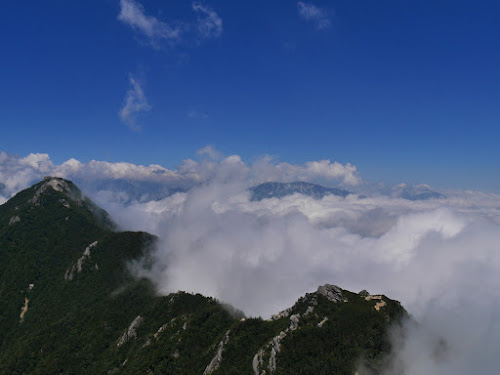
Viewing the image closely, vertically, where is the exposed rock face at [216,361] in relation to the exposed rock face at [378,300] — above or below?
below

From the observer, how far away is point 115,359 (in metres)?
197

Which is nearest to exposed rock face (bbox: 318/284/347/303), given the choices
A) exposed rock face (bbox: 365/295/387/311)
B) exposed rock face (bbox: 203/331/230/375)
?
exposed rock face (bbox: 365/295/387/311)

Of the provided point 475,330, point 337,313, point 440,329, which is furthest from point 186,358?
point 475,330

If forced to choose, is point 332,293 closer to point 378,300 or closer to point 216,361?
point 378,300

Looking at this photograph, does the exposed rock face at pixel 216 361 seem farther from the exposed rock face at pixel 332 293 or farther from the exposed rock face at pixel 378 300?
the exposed rock face at pixel 378 300

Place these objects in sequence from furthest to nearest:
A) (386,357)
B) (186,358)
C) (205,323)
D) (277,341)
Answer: (205,323), (186,358), (277,341), (386,357)

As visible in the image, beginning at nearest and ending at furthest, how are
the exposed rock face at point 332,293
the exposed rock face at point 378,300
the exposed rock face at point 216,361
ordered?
the exposed rock face at point 216,361 → the exposed rock face at point 378,300 → the exposed rock face at point 332,293

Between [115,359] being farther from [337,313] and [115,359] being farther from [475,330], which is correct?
[475,330]

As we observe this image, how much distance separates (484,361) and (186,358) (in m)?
150

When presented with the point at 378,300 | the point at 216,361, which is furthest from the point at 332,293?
the point at 216,361

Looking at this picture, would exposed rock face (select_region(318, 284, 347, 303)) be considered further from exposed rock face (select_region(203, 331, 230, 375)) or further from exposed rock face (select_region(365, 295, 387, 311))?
exposed rock face (select_region(203, 331, 230, 375))

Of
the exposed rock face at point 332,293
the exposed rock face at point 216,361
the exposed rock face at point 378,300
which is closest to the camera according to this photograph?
the exposed rock face at point 216,361

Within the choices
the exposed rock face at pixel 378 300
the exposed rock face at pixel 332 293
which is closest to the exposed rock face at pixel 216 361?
the exposed rock face at pixel 332 293

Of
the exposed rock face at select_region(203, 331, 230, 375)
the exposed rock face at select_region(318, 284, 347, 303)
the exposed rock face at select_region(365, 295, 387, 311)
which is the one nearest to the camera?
the exposed rock face at select_region(203, 331, 230, 375)
